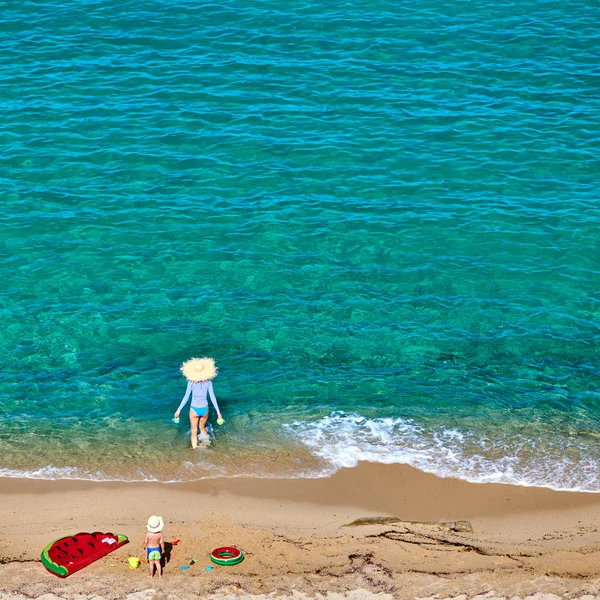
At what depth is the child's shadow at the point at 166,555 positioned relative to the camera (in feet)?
54.4

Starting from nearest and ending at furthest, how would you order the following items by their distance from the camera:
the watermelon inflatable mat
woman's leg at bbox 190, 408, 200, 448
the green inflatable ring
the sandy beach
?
the sandy beach → the watermelon inflatable mat → the green inflatable ring → woman's leg at bbox 190, 408, 200, 448

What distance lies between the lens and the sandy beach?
52.8 ft

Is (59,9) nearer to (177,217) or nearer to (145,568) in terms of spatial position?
(177,217)

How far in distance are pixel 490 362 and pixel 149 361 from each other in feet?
28.0

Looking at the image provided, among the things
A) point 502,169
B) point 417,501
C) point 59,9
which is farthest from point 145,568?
point 59,9

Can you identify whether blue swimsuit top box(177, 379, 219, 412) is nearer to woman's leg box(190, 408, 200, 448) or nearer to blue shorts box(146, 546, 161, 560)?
woman's leg box(190, 408, 200, 448)

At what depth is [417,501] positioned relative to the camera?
18.7 meters

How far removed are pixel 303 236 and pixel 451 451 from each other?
942 cm

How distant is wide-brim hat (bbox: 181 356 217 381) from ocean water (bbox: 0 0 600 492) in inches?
66.2

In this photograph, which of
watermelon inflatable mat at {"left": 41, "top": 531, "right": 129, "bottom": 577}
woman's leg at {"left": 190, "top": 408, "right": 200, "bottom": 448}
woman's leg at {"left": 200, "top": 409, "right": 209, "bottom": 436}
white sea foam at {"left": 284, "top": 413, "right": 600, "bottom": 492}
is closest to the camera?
watermelon inflatable mat at {"left": 41, "top": 531, "right": 129, "bottom": 577}

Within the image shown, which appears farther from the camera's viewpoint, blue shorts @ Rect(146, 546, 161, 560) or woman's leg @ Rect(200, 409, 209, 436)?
woman's leg @ Rect(200, 409, 209, 436)

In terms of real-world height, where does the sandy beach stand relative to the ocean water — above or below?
below

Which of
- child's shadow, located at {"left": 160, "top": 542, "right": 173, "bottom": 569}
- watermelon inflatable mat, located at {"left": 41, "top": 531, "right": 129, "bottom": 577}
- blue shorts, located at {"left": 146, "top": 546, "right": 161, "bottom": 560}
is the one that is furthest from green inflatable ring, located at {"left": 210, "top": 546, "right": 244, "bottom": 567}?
watermelon inflatable mat, located at {"left": 41, "top": 531, "right": 129, "bottom": 577}

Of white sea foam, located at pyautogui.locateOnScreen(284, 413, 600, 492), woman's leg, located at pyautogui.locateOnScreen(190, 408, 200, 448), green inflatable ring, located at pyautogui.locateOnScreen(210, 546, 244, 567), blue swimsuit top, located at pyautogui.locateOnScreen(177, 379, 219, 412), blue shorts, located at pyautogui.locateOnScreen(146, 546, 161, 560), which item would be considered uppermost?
blue swimsuit top, located at pyautogui.locateOnScreen(177, 379, 219, 412)
